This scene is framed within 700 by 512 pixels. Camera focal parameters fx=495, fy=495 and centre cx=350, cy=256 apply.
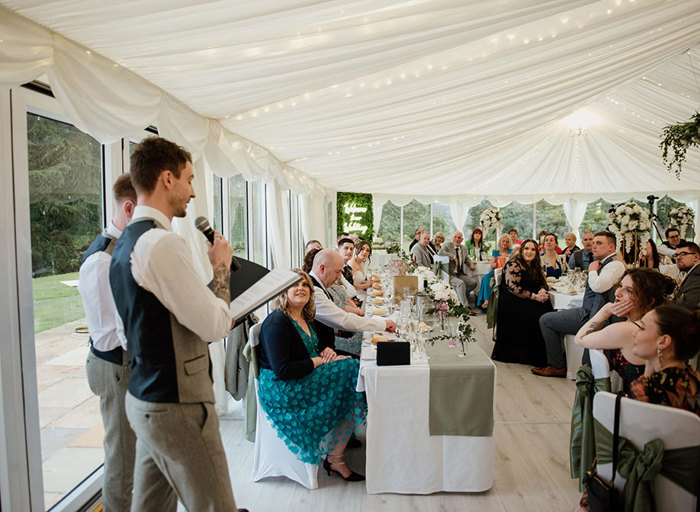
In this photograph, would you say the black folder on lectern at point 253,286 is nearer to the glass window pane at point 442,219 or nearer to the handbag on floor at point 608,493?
the handbag on floor at point 608,493

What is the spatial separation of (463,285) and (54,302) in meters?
7.49

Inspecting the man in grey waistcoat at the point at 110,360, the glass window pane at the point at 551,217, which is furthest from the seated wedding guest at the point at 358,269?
the glass window pane at the point at 551,217

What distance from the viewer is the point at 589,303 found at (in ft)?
15.1

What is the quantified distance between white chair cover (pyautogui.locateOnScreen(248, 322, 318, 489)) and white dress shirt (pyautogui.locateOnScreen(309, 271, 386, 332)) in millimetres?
625

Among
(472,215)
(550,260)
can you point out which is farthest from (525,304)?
(472,215)

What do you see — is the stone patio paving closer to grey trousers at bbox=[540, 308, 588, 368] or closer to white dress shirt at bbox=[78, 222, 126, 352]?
white dress shirt at bbox=[78, 222, 126, 352]

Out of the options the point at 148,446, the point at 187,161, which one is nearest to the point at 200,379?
the point at 148,446

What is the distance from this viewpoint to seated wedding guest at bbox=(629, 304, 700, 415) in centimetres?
207

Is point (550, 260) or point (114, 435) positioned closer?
Result: point (114, 435)

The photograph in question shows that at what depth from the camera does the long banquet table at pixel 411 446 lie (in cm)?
285

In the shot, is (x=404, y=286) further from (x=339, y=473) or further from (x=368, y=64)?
(x=368, y=64)

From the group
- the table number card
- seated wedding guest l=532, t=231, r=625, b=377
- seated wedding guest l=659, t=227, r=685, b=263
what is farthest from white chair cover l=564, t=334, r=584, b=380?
seated wedding guest l=659, t=227, r=685, b=263

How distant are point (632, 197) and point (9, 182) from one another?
15771 millimetres

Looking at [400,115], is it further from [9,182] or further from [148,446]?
[148,446]
